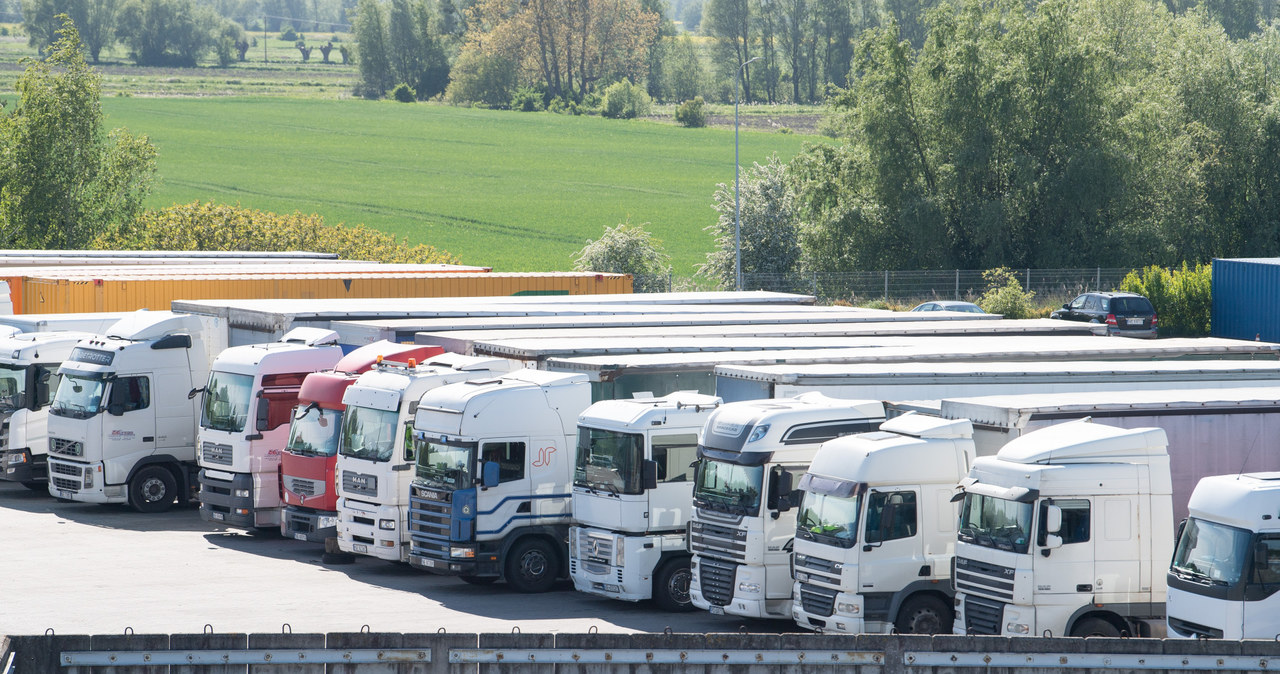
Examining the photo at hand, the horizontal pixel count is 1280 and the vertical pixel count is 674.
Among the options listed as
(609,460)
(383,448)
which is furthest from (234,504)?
(609,460)

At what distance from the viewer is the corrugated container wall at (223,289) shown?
31938mm

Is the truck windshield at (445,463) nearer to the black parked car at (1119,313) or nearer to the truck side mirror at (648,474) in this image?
the truck side mirror at (648,474)

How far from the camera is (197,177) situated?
85.6 meters

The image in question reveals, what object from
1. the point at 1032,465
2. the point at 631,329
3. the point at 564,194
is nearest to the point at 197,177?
the point at 564,194

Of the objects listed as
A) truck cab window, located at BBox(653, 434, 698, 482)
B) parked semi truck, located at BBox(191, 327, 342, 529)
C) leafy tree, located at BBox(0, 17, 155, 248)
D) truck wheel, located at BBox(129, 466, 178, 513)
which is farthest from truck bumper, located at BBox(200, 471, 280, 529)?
leafy tree, located at BBox(0, 17, 155, 248)

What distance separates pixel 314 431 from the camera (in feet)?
68.2

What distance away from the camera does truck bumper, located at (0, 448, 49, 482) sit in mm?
26016

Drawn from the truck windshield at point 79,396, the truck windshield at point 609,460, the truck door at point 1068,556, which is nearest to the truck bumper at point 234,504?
the truck windshield at point 79,396

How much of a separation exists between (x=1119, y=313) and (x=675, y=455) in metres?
27.7

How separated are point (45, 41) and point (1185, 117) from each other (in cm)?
12036

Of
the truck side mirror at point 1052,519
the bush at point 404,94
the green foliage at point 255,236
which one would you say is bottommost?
the truck side mirror at point 1052,519

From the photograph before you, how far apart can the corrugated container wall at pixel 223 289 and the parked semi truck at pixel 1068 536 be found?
20.4m

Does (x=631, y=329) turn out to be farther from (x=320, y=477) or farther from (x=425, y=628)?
(x=425, y=628)

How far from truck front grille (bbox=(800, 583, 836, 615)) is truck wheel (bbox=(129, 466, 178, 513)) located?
13.2 m
